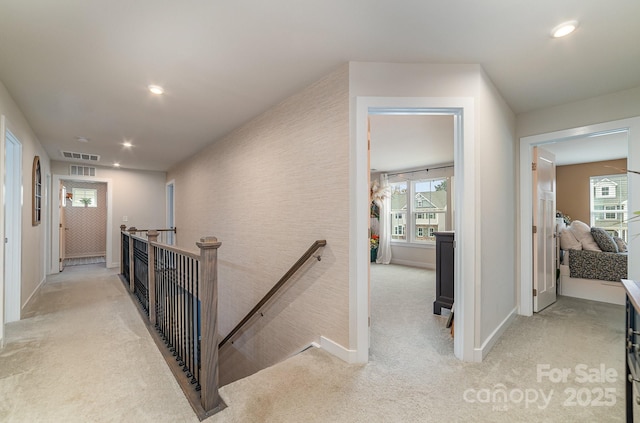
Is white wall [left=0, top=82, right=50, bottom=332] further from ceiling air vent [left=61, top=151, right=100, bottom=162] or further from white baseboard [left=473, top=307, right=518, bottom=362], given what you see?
white baseboard [left=473, top=307, right=518, bottom=362]

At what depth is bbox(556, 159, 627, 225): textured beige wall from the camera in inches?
235

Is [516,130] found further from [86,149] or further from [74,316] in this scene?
[86,149]

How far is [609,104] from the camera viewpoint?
109 inches

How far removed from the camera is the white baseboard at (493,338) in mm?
2184

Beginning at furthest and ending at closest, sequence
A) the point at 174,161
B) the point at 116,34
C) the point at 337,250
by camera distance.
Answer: the point at 174,161
the point at 337,250
the point at 116,34

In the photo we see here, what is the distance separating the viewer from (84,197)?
776 centimetres

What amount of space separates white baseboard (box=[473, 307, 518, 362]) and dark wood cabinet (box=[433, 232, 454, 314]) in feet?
1.72

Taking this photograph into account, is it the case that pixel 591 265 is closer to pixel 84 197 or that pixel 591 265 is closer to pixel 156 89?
pixel 156 89

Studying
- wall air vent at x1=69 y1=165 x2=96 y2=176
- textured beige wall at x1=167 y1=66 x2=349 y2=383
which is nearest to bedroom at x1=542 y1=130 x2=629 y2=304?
textured beige wall at x1=167 y1=66 x2=349 y2=383

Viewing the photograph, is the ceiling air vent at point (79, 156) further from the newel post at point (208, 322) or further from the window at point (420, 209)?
the window at point (420, 209)

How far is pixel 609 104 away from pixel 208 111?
14.1ft

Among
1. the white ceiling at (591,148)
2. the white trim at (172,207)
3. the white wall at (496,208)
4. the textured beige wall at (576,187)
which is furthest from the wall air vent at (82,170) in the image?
the textured beige wall at (576,187)

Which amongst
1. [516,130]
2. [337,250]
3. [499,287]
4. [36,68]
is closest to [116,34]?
[36,68]

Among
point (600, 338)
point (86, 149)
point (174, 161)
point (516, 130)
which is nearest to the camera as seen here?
point (600, 338)
